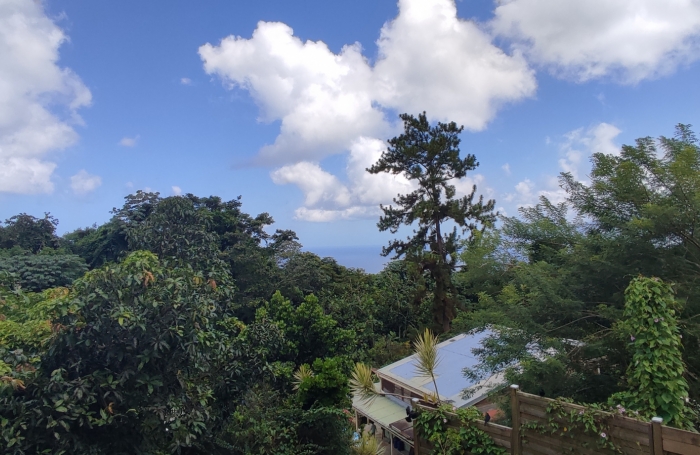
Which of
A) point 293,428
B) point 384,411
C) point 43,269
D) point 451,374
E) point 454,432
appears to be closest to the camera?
point 454,432

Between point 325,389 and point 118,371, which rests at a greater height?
point 118,371

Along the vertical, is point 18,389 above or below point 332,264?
below

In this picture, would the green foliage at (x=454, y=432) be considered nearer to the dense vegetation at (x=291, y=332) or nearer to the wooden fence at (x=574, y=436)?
the wooden fence at (x=574, y=436)

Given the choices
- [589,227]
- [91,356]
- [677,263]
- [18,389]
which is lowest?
[18,389]

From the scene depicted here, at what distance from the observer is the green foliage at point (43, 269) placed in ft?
47.4

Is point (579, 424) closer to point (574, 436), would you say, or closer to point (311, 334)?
point (574, 436)

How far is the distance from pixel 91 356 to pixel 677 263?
6833 mm

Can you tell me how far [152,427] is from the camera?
375 cm

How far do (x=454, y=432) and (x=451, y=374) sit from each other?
183 inches

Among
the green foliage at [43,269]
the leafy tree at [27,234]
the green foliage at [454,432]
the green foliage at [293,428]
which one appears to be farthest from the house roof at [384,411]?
the leafy tree at [27,234]

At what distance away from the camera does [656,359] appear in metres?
3.57

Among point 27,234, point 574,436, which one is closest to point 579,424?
point 574,436

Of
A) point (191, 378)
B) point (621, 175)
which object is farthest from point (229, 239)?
point (621, 175)

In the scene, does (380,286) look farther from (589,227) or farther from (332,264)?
(589,227)
